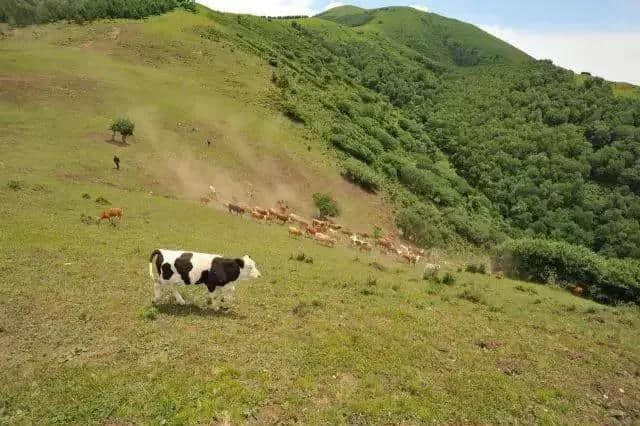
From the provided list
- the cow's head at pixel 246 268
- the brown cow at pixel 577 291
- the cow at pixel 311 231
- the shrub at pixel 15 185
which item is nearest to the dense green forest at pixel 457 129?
the brown cow at pixel 577 291

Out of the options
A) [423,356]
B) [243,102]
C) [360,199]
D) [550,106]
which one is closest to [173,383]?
[423,356]

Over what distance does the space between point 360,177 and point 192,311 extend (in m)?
45.0

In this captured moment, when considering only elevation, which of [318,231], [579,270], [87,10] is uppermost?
[87,10]

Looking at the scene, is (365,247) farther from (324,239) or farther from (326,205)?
(326,205)

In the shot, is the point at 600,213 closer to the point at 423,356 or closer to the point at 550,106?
the point at 550,106

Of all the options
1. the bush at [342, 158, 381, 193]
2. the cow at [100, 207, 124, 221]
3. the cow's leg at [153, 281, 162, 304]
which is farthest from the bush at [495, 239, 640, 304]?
the cow's leg at [153, 281, 162, 304]

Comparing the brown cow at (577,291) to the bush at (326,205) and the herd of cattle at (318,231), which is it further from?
the bush at (326,205)

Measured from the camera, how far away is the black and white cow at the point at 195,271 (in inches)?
630

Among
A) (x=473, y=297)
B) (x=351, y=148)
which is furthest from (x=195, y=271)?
(x=351, y=148)

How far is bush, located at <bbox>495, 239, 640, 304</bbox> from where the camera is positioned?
124ft

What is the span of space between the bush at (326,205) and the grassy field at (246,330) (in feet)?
38.0

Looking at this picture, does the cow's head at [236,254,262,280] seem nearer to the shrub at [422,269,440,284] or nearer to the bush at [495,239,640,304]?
the shrub at [422,269,440,284]

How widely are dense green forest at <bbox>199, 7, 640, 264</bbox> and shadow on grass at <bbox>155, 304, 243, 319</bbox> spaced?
37965 millimetres

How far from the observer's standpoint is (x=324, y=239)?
120 feet
